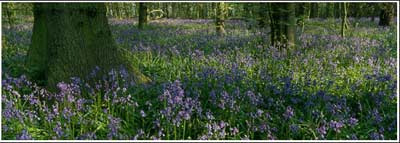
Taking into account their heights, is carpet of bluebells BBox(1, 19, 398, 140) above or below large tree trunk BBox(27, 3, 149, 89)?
below

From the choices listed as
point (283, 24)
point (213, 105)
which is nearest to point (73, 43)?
point (213, 105)

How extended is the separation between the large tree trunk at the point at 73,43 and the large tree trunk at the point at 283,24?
363cm

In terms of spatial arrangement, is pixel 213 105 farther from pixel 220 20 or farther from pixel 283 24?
pixel 220 20

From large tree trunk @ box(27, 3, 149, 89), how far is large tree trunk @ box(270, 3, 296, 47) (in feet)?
11.9

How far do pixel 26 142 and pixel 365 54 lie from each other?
18.9 ft

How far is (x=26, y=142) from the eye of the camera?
10.6 feet

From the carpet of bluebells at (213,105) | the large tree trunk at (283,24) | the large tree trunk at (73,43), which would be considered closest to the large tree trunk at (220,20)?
the large tree trunk at (283,24)

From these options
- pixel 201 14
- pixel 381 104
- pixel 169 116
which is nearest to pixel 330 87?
pixel 381 104

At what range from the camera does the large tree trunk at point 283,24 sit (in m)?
7.60

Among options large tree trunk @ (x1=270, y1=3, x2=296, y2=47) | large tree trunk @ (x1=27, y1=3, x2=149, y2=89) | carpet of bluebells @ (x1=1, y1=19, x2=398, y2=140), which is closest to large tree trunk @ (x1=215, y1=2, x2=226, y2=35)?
large tree trunk @ (x1=270, y1=3, x2=296, y2=47)

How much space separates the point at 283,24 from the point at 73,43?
4.18 meters

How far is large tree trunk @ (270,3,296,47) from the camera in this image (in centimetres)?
760

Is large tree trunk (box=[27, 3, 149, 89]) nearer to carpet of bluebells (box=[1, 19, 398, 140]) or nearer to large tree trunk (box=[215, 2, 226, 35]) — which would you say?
carpet of bluebells (box=[1, 19, 398, 140])

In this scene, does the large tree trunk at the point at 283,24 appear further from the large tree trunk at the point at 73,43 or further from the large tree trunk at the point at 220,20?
the large tree trunk at the point at 220,20
